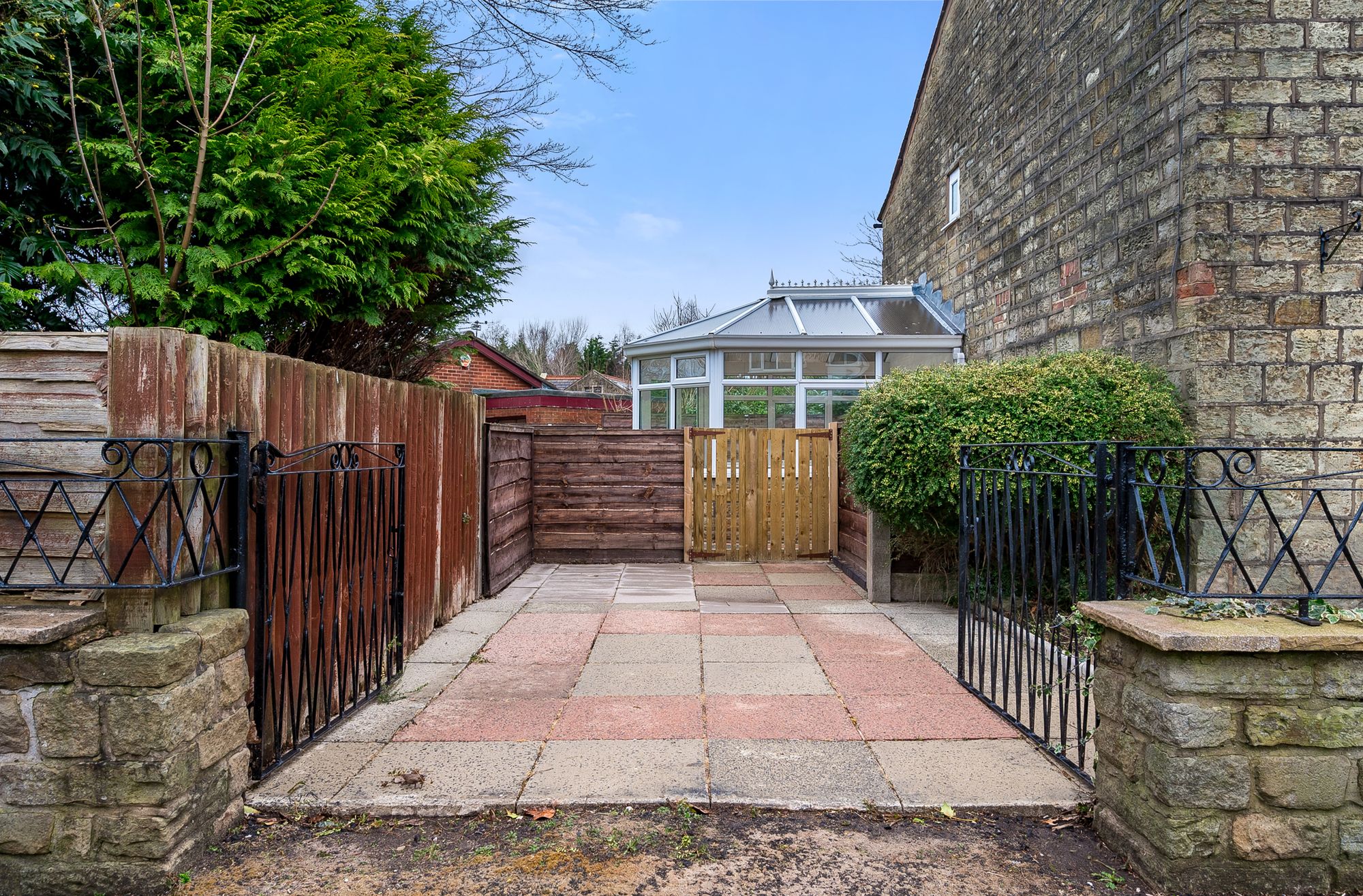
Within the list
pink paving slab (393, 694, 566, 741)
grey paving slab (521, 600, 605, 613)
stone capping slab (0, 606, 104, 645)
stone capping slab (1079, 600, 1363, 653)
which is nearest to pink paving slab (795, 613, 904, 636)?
grey paving slab (521, 600, 605, 613)

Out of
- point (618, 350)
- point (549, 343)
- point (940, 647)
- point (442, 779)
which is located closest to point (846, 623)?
point (940, 647)

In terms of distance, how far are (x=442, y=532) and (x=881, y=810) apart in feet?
13.1

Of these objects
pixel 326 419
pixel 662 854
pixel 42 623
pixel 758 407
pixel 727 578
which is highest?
pixel 758 407

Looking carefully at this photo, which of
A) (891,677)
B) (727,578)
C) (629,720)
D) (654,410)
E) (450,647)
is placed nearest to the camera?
(629,720)

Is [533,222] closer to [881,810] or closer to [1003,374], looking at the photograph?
[1003,374]

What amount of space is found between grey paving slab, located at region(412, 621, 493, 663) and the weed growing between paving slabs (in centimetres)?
220

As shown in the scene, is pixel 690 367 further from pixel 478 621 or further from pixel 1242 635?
pixel 1242 635

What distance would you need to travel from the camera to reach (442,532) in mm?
6102

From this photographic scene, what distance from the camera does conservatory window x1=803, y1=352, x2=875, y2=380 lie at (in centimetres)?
1188

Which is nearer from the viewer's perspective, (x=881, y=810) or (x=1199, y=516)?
(x=881, y=810)

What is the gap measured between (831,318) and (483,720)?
32.0ft

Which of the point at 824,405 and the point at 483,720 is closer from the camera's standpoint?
the point at 483,720

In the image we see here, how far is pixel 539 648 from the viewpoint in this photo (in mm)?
5590

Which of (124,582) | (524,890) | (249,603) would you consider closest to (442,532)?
(249,603)
